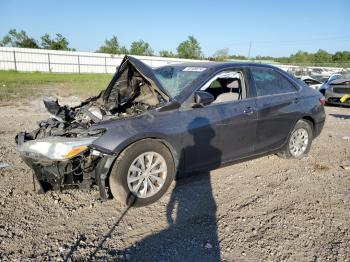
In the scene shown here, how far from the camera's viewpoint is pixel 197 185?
13.8 ft

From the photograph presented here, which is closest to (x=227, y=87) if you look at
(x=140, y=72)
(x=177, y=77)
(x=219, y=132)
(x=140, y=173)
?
(x=177, y=77)

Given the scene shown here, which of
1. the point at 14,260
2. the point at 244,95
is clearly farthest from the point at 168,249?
the point at 244,95

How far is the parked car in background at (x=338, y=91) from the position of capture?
11.9 m

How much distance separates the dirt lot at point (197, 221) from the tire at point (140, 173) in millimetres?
158

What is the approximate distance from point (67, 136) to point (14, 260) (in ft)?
4.40

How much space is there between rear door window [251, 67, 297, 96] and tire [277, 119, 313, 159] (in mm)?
651

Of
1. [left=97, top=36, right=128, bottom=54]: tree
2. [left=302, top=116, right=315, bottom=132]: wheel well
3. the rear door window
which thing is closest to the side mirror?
the rear door window

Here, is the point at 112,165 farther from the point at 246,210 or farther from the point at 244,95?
the point at 244,95

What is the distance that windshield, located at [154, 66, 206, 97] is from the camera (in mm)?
3964

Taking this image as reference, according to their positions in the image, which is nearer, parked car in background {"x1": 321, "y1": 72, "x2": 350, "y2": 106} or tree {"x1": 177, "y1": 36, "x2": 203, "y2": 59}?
parked car in background {"x1": 321, "y1": 72, "x2": 350, "y2": 106}

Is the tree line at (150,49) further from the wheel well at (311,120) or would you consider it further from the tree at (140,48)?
the wheel well at (311,120)

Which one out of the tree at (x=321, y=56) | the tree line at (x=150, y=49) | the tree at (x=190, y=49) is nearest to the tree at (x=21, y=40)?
the tree line at (x=150, y=49)

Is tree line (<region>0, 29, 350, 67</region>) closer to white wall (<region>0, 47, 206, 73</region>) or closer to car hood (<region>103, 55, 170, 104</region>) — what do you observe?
white wall (<region>0, 47, 206, 73</region>)

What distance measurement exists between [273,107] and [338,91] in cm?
920
